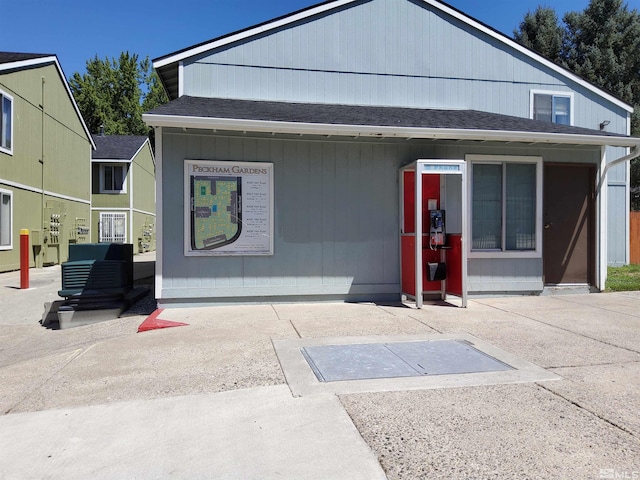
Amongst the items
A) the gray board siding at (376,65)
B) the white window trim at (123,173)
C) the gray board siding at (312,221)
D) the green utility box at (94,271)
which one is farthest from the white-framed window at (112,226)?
the gray board siding at (312,221)

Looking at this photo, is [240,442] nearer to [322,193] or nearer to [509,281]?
[322,193]

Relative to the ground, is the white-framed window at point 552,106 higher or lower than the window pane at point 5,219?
higher

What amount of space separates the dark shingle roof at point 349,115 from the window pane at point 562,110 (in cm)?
300

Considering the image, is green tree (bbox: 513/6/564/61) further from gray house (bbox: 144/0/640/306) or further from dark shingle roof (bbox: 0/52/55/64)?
dark shingle roof (bbox: 0/52/55/64)

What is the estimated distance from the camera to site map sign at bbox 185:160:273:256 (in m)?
7.42

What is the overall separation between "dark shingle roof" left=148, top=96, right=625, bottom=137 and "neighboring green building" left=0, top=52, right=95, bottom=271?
904 centimetres

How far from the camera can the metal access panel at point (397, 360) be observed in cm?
433

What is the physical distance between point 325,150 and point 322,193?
2.46 feet

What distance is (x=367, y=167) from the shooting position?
808 centimetres

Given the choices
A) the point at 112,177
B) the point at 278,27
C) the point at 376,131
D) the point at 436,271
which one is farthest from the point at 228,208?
the point at 112,177

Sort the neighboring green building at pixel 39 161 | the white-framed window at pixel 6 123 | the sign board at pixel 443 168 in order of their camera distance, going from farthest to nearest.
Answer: the neighboring green building at pixel 39 161, the white-framed window at pixel 6 123, the sign board at pixel 443 168

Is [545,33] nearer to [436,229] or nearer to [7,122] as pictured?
[436,229]

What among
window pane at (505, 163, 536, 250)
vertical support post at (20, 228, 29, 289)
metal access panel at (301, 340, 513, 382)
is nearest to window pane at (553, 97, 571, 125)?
window pane at (505, 163, 536, 250)

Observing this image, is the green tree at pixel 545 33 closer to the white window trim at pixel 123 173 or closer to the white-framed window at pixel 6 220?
the white window trim at pixel 123 173
